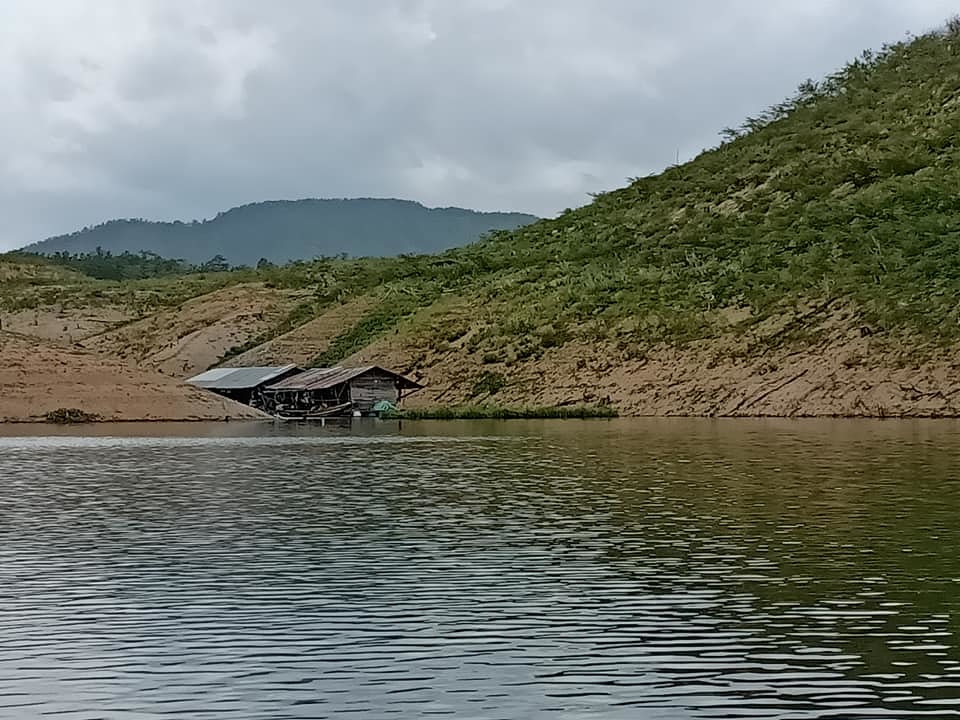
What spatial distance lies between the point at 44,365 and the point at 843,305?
123ft

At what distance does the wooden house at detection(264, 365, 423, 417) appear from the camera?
248 ft

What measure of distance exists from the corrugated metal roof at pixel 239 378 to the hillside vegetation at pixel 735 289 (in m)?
6.66

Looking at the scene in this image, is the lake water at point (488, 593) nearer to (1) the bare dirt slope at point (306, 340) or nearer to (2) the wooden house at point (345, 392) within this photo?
(2) the wooden house at point (345, 392)

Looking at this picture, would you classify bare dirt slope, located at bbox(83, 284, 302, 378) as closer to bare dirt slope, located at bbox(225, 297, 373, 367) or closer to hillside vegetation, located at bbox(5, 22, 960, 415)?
hillside vegetation, located at bbox(5, 22, 960, 415)

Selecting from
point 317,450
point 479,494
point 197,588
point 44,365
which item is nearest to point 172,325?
point 44,365

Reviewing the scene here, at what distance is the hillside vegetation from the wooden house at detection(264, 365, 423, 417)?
212 cm

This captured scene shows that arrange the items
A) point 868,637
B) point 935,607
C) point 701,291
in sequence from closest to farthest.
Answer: point 868,637 < point 935,607 < point 701,291

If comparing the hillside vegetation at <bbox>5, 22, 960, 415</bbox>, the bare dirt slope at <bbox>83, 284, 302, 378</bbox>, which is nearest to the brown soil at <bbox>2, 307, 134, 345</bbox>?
the bare dirt slope at <bbox>83, 284, 302, 378</bbox>

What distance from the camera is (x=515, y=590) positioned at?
55.4ft

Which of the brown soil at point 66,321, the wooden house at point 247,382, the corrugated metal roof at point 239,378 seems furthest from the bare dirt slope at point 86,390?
the brown soil at point 66,321

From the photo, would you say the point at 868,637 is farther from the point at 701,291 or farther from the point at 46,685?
the point at 701,291

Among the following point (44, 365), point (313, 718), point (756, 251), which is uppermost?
point (756, 251)

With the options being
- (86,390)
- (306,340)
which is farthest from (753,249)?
(86,390)

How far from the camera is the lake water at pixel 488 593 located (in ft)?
39.6
